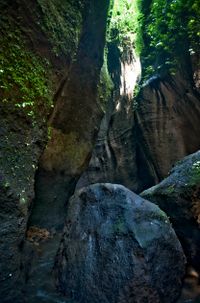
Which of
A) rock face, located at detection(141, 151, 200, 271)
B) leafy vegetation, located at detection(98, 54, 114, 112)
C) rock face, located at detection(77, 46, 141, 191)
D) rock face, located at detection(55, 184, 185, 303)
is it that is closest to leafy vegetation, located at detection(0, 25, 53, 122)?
rock face, located at detection(55, 184, 185, 303)

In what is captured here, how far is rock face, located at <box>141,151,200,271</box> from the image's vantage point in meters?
5.36

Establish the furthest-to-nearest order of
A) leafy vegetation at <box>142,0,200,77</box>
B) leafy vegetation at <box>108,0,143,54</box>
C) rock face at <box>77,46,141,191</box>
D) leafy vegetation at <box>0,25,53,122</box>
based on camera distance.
Answer: leafy vegetation at <box>108,0,143,54</box>
rock face at <box>77,46,141,191</box>
leafy vegetation at <box>142,0,200,77</box>
leafy vegetation at <box>0,25,53,122</box>

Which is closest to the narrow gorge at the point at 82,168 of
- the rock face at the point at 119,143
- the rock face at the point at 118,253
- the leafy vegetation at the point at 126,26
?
the rock face at the point at 118,253

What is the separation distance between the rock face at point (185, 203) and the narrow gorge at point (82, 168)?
0.02 metres

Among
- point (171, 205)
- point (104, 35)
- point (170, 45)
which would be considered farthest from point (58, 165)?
point (170, 45)

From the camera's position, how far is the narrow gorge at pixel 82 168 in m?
4.45

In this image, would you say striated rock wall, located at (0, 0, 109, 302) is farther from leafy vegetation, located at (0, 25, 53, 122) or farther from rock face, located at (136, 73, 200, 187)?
rock face, located at (136, 73, 200, 187)

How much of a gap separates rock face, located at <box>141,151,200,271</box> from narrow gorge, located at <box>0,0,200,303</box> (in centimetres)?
2

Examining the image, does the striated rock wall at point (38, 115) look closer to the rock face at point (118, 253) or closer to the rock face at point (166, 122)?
the rock face at point (118, 253)

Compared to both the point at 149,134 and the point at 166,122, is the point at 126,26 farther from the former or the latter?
the point at 149,134

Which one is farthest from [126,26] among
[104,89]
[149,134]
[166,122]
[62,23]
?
[62,23]

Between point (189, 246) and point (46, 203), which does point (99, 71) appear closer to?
point (46, 203)

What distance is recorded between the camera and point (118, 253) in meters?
4.56

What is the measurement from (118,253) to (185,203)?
5.80 ft
